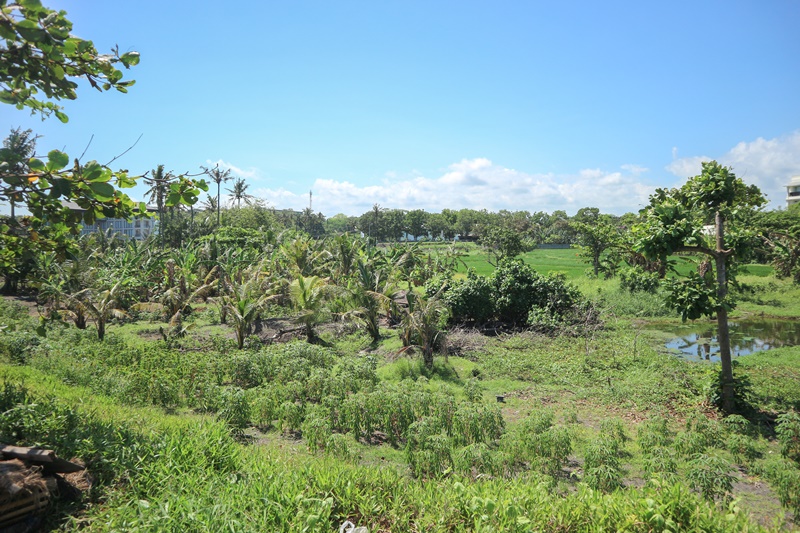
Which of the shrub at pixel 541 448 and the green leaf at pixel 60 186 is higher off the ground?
the green leaf at pixel 60 186

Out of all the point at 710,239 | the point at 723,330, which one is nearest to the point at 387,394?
the point at 723,330

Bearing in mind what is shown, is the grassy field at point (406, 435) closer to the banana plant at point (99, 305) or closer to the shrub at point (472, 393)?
the shrub at point (472, 393)

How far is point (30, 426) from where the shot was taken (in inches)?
171

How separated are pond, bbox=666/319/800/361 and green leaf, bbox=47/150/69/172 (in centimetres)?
1382

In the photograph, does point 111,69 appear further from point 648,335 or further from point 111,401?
point 648,335

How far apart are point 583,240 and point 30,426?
2731 centimetres

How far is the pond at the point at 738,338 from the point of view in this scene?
1345cm

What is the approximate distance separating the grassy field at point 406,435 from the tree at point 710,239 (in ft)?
4.66

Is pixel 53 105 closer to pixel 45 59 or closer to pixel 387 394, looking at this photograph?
pixel 45 59

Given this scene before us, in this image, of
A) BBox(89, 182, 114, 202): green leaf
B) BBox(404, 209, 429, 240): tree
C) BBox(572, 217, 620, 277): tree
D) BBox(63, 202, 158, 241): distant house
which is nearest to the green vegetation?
BBox(89, 182, 114, 202): green leaf

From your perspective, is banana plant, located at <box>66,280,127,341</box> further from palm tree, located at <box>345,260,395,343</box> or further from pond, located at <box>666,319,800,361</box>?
pond, located at <box>666,319,800,361</box>

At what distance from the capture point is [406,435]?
22.3 ft

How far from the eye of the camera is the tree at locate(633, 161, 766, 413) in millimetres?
7824

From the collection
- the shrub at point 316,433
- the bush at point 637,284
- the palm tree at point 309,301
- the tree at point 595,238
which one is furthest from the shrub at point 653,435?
the tree at point 595,238
